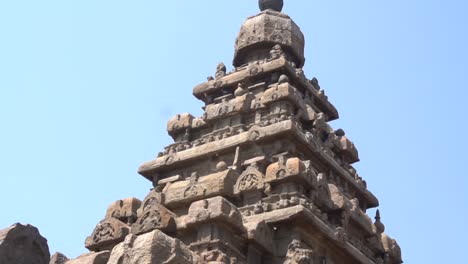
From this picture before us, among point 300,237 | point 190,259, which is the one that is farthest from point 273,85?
point 190,259

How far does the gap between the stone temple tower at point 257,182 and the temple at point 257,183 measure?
0.03 metres

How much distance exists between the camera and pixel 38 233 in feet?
32.1

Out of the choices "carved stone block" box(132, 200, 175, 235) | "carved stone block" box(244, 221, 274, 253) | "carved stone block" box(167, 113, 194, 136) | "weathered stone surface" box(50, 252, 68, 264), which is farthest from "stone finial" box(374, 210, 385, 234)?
"weathered stone surface" box(50, 252, 68, 264)

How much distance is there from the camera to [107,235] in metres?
15.2

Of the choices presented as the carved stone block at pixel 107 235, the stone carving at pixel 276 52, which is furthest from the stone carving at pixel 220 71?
the carved stone block at pixel 107 235

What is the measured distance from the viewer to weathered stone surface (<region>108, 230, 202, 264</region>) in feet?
33.8

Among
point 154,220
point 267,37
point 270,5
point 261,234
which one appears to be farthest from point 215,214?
point 270,5

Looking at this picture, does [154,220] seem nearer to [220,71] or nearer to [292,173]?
[292,173]

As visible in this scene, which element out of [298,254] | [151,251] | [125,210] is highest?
[125,210]

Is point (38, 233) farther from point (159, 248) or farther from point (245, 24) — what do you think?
point (245, 24)

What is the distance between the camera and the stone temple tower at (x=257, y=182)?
13.3 metres

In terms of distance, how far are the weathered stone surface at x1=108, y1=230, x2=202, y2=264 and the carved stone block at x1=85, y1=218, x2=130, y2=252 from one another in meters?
4.14

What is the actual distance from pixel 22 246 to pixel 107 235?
573 cm

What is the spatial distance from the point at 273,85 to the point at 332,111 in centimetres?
293
